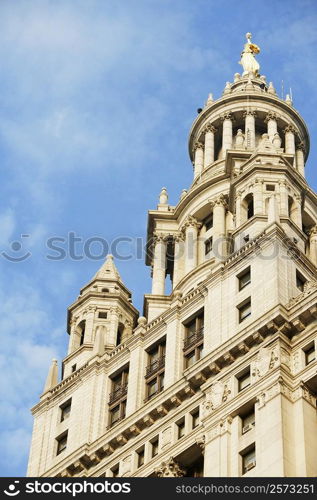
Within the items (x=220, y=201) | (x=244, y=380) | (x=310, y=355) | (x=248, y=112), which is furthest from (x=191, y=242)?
(x=310, y=355)

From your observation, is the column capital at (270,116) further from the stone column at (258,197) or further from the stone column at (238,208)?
the stone column at (258,197)

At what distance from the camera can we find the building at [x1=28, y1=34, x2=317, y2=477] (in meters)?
79.5

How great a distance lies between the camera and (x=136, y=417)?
286 feet

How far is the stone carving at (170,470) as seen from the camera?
8212 cm

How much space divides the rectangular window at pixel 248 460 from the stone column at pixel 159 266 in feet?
95.2

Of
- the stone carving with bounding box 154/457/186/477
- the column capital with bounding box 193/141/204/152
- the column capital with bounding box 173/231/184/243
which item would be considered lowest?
the stone carving with bounding box 154/457/186/477

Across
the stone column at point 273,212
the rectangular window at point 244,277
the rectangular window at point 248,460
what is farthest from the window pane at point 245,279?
the rectangular window at point 248,460

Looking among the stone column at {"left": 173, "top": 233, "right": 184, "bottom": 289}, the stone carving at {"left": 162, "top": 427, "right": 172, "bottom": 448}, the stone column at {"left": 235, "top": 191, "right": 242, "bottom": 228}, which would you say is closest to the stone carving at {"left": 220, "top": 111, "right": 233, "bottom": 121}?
the stone column at {"left": 173, "top": 233, "right": 184, "bottom": 289}

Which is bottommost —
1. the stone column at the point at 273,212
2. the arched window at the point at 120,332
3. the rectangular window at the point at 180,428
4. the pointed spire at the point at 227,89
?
the rectangular window at the point at 180,428

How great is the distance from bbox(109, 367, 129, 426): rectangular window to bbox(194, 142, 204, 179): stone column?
92.2 ft

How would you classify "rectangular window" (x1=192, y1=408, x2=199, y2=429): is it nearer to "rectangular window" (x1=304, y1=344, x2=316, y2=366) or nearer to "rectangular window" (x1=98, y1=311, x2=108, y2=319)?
"rectangular window" (x1=304, y1=344, x2=316, y2=366)

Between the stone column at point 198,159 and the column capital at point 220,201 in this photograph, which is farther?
the stone column at point 198,159

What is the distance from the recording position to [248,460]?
3066 inches

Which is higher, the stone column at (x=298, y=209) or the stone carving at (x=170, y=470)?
the stone column at (x=298, y=209)
